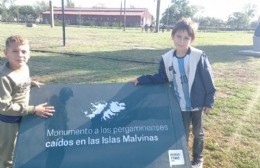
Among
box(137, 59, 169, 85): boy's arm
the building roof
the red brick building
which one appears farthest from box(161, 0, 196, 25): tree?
box(137, 59, 169, 85): boy's arm

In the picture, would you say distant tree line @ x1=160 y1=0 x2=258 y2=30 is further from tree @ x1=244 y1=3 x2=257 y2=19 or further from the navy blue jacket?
the navy blue jacket

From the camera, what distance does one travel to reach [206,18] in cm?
8100

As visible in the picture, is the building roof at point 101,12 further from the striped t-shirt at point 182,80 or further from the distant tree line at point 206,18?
the striped t-shirt at point 182,80

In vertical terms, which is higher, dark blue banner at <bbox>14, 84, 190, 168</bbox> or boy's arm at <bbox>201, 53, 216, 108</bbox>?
boy's arm at <bbox>201, 53, 216, 108</bbox>

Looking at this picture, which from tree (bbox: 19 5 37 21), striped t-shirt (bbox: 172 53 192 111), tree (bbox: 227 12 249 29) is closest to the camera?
striped t-shirt (bbox: 172 53 192 111)

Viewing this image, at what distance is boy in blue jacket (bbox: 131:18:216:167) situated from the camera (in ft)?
10.4

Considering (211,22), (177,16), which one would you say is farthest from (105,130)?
(211,22)

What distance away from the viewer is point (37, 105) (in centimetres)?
305

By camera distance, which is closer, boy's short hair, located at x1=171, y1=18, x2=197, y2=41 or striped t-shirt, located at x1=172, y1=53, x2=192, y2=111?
boy's short hair, located at x1=171, y1=18, x2=197, y2=41

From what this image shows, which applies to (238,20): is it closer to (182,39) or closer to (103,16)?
(103,16)

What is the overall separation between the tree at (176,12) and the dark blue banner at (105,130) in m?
68.8

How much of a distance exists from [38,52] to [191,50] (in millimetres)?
10701

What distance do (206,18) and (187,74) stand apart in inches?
3212

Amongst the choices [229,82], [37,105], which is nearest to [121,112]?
[37,105]
